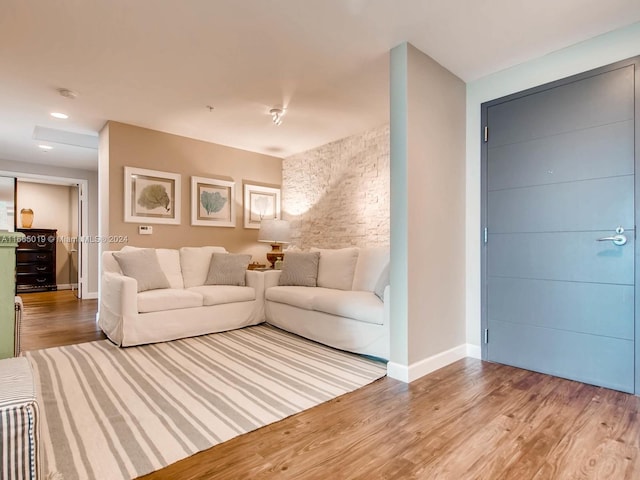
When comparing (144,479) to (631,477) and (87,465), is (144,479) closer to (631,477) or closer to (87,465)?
(87,465)

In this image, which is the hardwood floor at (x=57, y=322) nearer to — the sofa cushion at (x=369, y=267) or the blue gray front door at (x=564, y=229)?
the sofa cushion at (x=369, y=267)

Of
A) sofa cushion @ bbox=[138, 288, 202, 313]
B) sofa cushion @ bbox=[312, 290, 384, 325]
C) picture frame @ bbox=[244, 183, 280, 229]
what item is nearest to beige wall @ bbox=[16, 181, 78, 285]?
picture frame @ bbox=[244, 183, 280, 229]

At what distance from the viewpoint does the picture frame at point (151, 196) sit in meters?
4.20

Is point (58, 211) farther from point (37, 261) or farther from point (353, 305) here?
point (353, 305)

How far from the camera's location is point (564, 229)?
8.34ft

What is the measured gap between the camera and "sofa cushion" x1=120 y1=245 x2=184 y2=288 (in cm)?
401

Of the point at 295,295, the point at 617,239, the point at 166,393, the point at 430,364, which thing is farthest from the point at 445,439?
the point at 295,295

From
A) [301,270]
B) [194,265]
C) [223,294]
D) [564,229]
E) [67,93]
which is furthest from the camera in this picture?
[194,265]

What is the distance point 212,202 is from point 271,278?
1528 millimetres

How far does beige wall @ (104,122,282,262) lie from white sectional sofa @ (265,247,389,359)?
1.28 metres

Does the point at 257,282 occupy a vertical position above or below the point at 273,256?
below

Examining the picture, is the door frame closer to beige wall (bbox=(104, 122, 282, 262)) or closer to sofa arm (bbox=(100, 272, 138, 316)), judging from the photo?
beige wall (bbox=(104, 122, 282, 262))

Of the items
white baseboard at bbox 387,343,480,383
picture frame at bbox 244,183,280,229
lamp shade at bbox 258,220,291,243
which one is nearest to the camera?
white baseboard at bbox 387,343,480,383

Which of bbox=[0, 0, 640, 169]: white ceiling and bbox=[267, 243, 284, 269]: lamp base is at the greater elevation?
bbox=[0, 0, 640, 169]: white ceiling
